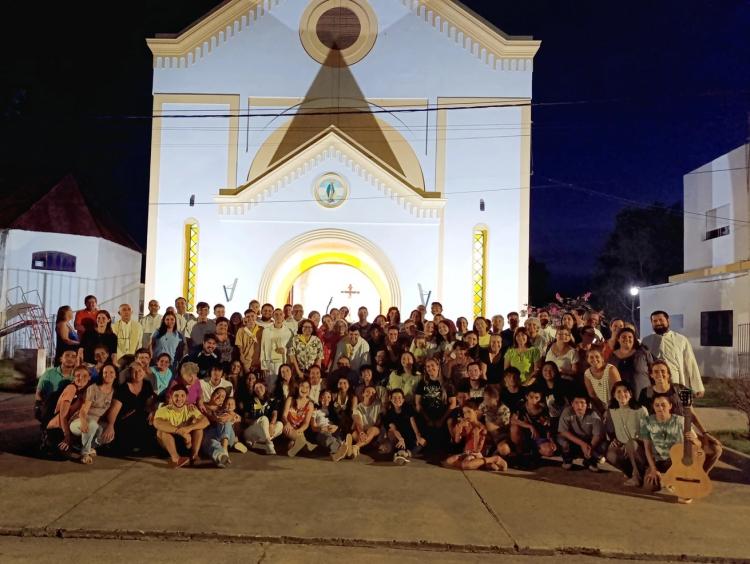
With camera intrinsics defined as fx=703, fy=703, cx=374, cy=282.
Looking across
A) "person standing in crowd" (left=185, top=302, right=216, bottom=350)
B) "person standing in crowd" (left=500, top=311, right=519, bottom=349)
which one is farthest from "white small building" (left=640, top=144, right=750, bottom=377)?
"person standing in crowd" (left=185, top=302, right=216, bottom=350)

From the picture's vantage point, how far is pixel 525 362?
8992mm

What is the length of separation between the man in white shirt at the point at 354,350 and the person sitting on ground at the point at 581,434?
2.89m

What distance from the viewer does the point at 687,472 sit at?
22.1ft

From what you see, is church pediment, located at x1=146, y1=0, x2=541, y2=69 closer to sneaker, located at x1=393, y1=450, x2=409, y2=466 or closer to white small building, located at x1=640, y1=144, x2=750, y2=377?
white small building, located at x1=640, y1=144, x2=750, y2=377

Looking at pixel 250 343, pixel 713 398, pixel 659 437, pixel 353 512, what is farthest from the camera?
pixel 713 398

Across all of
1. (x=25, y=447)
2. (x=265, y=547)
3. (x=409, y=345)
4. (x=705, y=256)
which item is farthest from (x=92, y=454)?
(x=705, y=256)

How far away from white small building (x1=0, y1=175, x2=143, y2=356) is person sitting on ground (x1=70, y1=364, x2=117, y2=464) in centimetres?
1144

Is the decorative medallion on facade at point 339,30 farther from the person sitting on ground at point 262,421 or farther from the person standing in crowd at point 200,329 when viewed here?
the person sitting on ground at point 262,421

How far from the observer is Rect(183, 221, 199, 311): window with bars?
1598 cm

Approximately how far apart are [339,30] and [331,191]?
4.42 m

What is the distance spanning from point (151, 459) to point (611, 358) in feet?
18.1

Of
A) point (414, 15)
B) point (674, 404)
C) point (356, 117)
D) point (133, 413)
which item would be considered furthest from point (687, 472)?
point (414, 15)

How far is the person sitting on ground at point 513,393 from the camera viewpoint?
8438 mm

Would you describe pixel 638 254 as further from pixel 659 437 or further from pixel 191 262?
pixel 659 437
